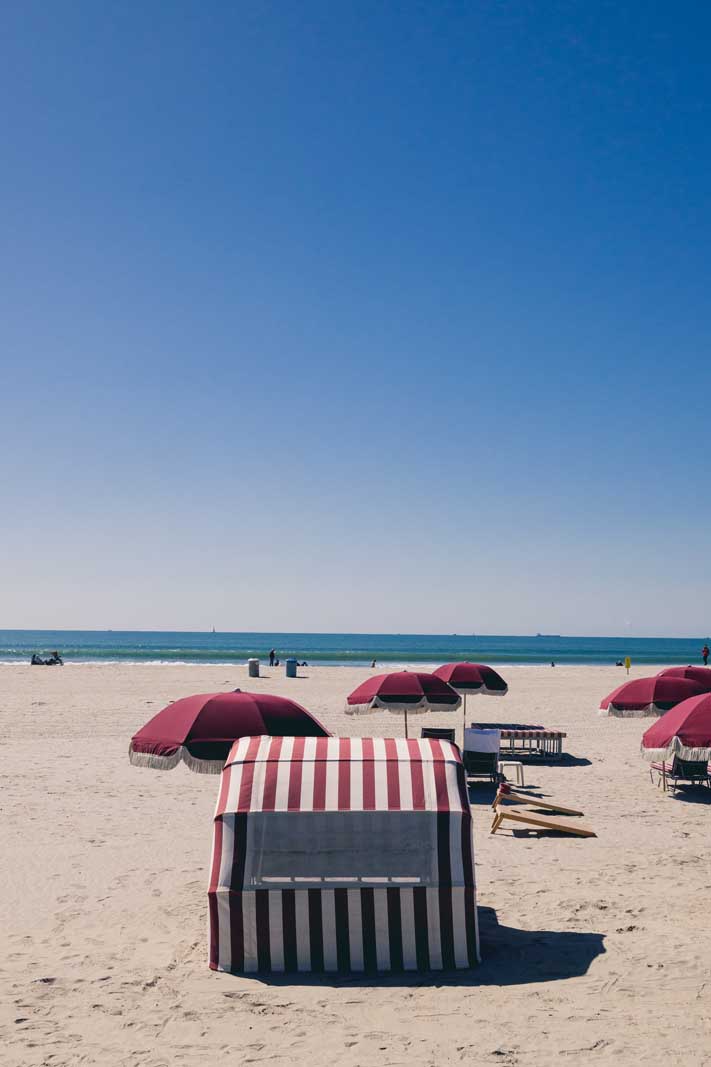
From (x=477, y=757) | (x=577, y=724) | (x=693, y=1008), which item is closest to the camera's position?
(x=693, y=1008)

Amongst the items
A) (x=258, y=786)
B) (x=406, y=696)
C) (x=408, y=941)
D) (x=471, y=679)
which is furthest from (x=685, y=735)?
(x=258, y=786)

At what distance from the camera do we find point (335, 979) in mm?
6352

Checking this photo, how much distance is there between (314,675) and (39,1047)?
35299mm

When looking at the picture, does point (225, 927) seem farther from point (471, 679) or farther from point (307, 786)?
point (471, 679)

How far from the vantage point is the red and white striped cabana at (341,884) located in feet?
21.2

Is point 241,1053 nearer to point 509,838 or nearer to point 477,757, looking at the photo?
point 509,838

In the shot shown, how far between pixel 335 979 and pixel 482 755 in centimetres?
815

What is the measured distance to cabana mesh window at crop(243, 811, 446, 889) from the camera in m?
6.50

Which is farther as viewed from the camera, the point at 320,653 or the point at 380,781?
the point at 320,653

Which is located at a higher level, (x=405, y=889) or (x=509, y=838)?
(x=405, y=889)

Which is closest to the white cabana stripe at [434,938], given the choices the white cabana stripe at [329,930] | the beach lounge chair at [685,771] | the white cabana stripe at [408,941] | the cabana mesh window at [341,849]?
the white cabana stripe at [408,941]

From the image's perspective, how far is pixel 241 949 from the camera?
21.2 feet

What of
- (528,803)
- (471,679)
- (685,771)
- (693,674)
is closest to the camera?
(528,803)

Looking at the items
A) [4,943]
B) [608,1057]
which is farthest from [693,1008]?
[4,943]
